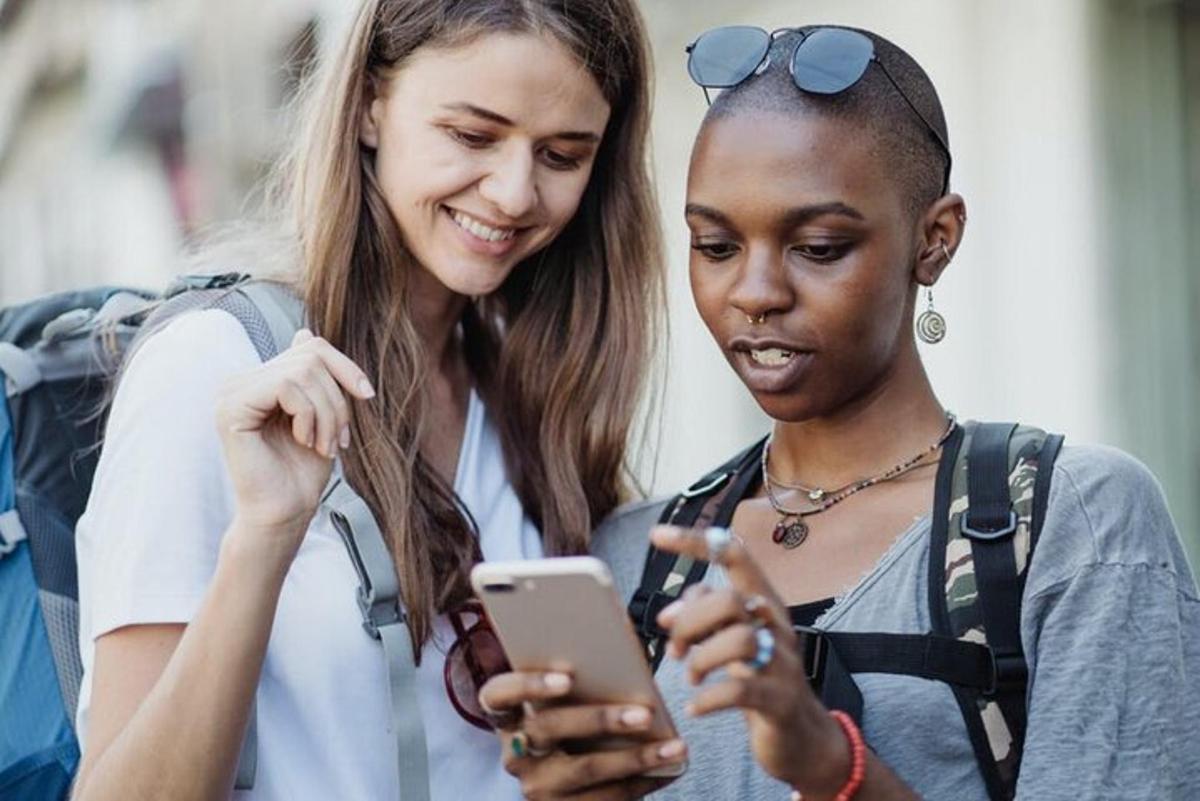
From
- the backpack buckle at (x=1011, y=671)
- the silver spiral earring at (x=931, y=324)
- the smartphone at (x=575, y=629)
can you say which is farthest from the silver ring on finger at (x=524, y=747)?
the silver spiral earring at (x=931, y=324)

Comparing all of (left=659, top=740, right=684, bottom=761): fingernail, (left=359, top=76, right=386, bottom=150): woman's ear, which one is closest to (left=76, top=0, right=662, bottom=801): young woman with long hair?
(left=359, top=76, right=386, bottom=150): woman's ear

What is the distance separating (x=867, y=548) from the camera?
9.76ft

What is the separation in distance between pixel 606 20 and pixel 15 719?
1.52 metres

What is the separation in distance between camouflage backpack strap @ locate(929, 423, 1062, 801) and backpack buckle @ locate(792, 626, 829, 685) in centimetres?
16

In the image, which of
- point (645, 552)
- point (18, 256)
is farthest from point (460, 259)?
point (18, 256)

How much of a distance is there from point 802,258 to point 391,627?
84 cm

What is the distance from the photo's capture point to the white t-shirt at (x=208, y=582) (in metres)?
3.05

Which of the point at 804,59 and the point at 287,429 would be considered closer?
the point at 287,429

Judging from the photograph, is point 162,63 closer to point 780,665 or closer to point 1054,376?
point 1054,376

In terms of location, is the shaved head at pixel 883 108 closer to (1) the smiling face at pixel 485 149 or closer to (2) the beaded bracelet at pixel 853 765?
(1) the smiling face at pixel 485 149

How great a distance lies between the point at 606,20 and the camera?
3518mm

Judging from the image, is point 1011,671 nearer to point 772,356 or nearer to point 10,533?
point 772,356

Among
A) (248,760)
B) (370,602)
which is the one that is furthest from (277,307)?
(248,760)

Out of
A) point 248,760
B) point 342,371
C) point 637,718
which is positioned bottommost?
point 248,760
